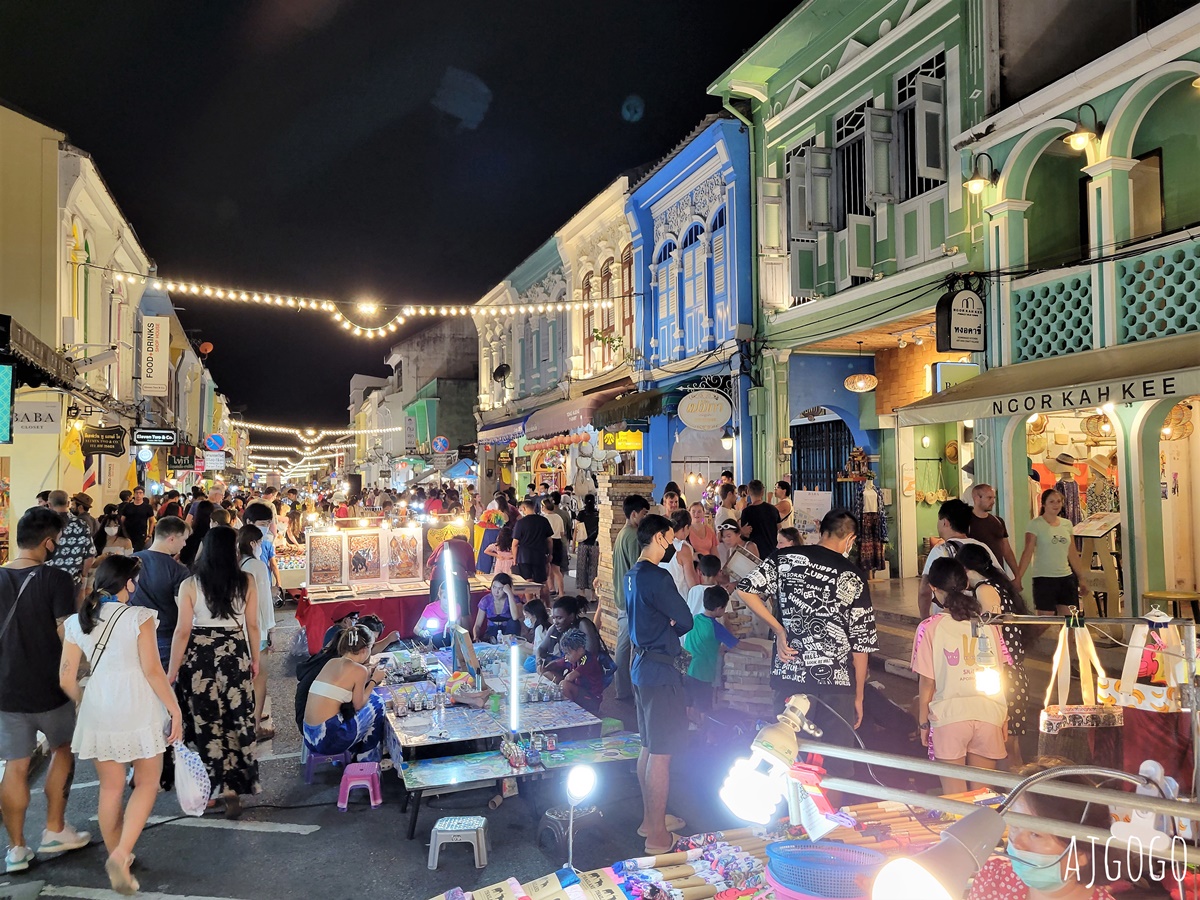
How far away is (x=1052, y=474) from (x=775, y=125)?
7.61m

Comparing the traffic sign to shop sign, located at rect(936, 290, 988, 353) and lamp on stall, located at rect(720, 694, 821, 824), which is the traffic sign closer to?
shop sign, located at rect(936, 290, 988, 353)

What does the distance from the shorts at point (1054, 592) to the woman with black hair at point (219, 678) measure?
806cm

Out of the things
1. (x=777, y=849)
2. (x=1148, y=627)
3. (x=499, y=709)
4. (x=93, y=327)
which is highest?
(x=93, y=327)

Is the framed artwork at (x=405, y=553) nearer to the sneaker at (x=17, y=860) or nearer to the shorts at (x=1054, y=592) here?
the sneaker at (x=17, y=860)

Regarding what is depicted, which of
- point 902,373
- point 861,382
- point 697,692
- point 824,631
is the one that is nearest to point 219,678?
point 697,692

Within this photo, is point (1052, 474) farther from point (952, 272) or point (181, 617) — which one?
point (181, 617)

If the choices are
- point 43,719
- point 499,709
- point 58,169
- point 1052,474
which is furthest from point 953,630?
point 58,169

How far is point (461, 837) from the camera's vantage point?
487cm

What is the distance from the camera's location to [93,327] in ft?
62.2

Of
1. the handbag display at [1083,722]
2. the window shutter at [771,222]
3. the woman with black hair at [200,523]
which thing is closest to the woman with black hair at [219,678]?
the woman with black hair at [200,523]

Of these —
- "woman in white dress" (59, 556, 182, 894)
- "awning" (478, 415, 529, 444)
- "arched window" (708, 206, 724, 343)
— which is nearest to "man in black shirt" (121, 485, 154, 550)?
"woman in white dress" (59, 556, 182, 894)

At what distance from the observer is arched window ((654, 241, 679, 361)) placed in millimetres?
17531

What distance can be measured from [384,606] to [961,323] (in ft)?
27.4

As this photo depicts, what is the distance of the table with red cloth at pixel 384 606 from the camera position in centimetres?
993
